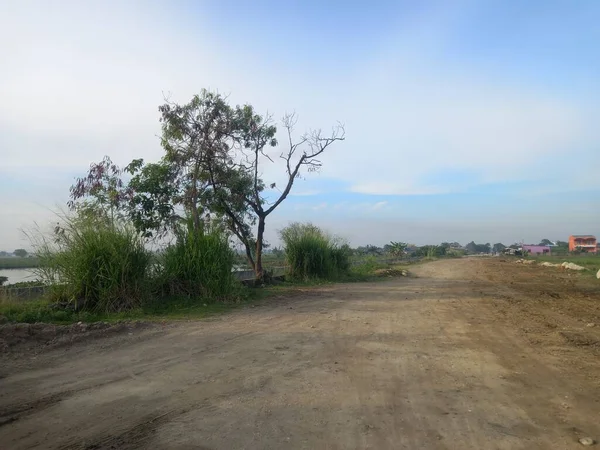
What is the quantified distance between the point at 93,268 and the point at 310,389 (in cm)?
689

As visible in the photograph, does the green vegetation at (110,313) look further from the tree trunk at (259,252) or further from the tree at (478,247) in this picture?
the tree at (478,247)

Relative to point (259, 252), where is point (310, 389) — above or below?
below

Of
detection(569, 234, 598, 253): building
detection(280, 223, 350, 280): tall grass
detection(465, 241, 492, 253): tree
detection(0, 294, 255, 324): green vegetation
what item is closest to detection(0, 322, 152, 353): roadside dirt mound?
detection(0, 294, 255, 324): green vegetation

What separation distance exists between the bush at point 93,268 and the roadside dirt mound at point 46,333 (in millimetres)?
1614

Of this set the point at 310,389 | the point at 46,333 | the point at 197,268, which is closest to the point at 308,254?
the point at 197,268

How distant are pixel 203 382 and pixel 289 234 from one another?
49.8 feet

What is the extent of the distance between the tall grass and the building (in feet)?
207

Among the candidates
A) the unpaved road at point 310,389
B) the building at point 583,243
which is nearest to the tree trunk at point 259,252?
the unpaved road at point 310,389

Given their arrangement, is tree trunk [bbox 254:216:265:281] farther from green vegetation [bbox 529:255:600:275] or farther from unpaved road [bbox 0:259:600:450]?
green vegetation [bbox 529:255:600:275]

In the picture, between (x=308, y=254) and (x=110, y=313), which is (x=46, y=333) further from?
(x=308, y=254)

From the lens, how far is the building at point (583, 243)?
69.2m

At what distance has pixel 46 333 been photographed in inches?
296

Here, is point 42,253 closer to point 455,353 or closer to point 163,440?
point 163,440

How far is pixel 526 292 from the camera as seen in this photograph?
48.8 feet
